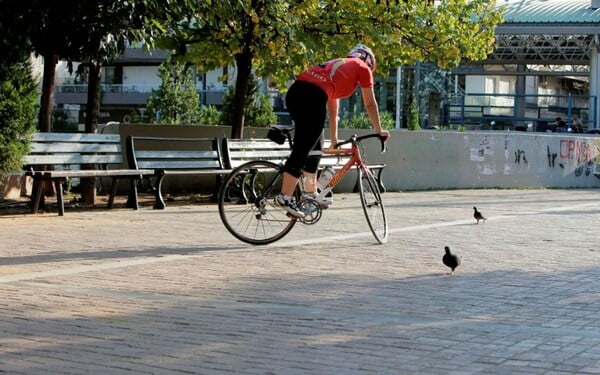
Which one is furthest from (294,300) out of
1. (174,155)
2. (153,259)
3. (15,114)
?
(174,155)

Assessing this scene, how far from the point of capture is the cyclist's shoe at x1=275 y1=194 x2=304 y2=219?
9305 millimetres

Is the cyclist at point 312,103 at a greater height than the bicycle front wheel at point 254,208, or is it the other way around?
the cyclist at point 312,103

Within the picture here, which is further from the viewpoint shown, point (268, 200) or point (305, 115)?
point (268, 200)

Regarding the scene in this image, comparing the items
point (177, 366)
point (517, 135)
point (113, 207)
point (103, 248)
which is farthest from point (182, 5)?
point (517, 135)

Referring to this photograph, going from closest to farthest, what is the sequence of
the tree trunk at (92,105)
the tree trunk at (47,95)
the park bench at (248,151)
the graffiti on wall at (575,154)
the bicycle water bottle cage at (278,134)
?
the bicycle water bottle cage at (278,134)
the tree trunk at (47,95)
the tree trunk at (92,105)
the park bench at (248,151)
the graffiti on wall at (575,154)

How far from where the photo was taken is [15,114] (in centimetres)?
1162

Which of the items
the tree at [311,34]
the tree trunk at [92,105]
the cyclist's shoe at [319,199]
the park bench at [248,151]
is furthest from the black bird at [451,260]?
the tree trunk at [92,105]

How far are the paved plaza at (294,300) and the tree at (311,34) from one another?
351cm

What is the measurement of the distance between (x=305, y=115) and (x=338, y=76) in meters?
0.47

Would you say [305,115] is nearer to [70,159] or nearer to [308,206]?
[308,206]

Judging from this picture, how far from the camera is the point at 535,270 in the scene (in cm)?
831

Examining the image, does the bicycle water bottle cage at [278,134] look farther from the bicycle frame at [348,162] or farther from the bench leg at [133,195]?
the bench leg at [133,195]

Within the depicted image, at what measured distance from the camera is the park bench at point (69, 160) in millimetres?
12091

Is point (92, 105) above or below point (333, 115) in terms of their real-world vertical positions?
above
